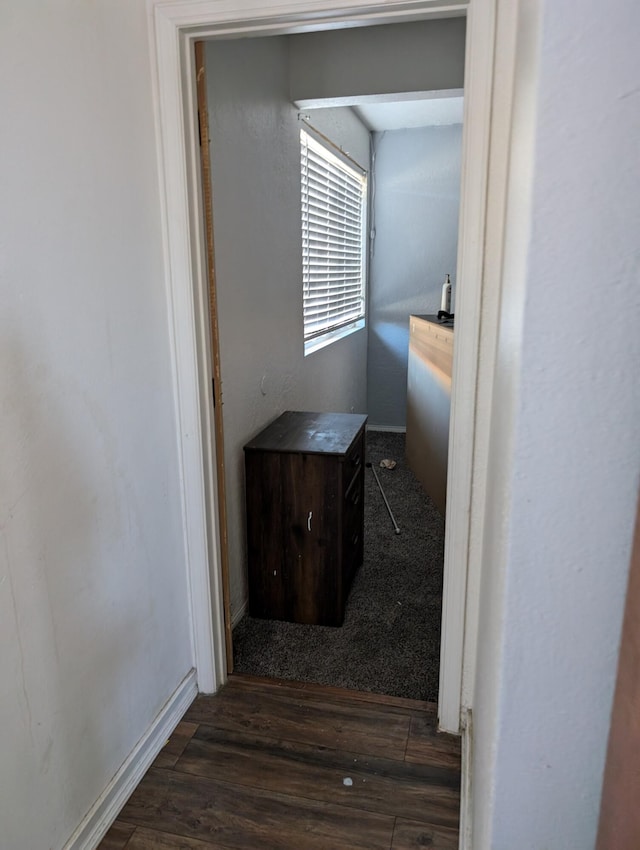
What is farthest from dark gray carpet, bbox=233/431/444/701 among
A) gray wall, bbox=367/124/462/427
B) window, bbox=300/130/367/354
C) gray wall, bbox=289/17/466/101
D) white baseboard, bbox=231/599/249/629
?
gray wall, bbox=367/124/462/427

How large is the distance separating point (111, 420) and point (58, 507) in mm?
276

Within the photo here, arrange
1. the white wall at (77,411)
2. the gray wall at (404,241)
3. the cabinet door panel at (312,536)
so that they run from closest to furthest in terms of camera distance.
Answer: the white wall at (77,411), the cabinet door panel at (312,536), the gray wall at (404,241)

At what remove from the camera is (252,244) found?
2.61 metres

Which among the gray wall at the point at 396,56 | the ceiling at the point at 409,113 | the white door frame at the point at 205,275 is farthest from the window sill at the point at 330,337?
the white door frame at the point at 205,275

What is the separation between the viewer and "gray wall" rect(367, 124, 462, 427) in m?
5.07

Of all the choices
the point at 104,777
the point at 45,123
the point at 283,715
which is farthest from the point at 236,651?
the point at 45,123

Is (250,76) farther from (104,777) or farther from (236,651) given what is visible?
(104,777)

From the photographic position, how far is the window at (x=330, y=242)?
360cm

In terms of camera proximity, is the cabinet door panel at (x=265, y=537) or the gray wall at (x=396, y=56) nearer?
the cabinet door panel at (x=265, y=537)

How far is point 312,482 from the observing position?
242 centimetres

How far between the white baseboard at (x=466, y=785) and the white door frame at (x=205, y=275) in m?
0.06

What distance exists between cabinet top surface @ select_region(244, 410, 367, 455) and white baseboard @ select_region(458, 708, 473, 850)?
102cm

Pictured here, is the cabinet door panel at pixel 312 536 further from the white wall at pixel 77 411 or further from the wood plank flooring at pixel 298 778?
the white wall at pixel 77 411

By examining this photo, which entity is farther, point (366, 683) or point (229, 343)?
point (229, 343)
